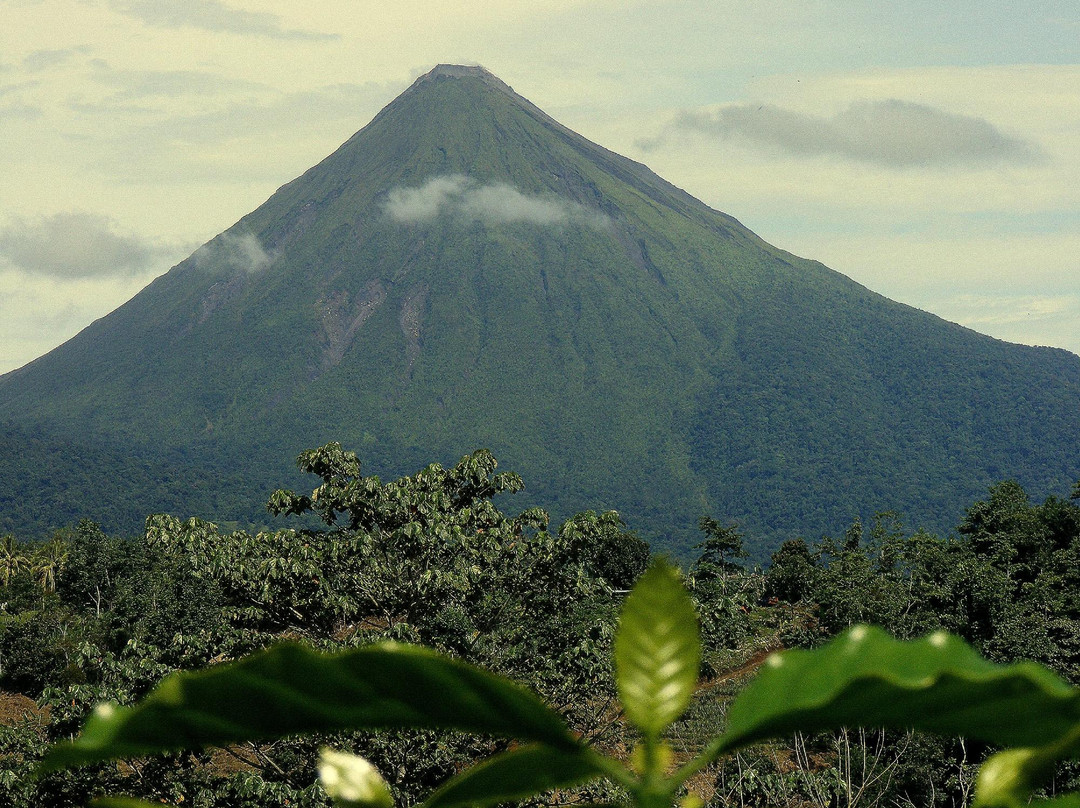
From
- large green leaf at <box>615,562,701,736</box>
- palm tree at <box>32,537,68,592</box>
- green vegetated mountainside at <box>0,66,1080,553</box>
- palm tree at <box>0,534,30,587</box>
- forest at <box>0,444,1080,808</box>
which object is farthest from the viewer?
green vegetated mountainside at <box>0,66,1080,553</box>

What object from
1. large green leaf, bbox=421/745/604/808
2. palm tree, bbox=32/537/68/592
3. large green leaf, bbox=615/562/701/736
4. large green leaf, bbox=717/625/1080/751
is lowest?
palm tree, bbox=32/537/68/592

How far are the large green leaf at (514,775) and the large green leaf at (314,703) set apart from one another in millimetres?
17

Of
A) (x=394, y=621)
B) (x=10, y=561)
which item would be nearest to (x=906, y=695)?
(x=394, y=621)

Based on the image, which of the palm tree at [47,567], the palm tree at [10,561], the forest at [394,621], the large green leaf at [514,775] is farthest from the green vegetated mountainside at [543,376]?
the large green leaf at [514,775]

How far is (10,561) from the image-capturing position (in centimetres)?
4681

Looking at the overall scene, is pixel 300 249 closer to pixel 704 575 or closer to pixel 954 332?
pixel 954 332

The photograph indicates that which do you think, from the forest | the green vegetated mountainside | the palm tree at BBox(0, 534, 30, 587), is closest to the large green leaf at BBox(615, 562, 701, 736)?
the forest

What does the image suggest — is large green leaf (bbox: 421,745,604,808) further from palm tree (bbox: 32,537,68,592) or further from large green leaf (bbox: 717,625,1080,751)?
palm tree (bbox: 32,537,68,592)

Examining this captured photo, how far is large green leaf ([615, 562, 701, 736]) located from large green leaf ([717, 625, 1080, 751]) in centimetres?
4

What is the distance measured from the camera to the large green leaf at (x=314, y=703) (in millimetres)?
498

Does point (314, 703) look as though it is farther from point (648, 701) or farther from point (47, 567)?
point (47, 567)

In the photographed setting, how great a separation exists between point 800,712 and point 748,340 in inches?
6620

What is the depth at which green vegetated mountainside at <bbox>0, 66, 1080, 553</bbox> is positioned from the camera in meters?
132

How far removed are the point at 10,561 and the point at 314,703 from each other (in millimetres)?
53236
